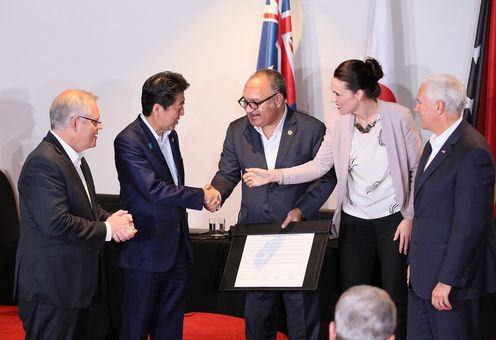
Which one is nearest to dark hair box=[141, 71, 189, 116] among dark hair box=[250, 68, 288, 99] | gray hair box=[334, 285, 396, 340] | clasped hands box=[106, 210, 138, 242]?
dark hair box=[250, 68, 288, 99]

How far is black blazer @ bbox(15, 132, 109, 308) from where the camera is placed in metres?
3.41

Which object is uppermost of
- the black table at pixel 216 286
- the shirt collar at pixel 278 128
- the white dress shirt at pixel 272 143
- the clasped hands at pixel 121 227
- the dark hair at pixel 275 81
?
the dark hair at pixel 275 81

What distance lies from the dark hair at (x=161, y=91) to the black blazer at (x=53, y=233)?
0.60 metres

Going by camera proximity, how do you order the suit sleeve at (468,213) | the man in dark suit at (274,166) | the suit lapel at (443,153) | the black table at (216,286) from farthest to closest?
the black table at (216,286), the man in dark suit at (274,166), the suit lapel at (443,153), the suit sleeve at (468,213)

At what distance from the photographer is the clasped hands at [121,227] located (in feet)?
11.9

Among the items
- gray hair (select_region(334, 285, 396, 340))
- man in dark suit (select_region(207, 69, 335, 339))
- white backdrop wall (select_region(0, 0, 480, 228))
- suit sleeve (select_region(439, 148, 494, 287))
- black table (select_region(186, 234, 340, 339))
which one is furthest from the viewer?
white backdrop wall (select_region(0, 0, 480, 228))

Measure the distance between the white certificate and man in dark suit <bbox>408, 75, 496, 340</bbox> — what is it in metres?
0.57

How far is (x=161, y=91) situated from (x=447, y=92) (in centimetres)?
140

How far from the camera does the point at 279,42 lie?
17.0 ft

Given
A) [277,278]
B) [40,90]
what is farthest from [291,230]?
[40,90]

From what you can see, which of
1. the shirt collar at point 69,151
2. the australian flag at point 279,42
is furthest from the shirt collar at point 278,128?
the shirt collar at point 69,151

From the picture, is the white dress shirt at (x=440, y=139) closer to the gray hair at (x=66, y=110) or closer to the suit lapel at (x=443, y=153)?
the suit lapel at (x=443, y=153)

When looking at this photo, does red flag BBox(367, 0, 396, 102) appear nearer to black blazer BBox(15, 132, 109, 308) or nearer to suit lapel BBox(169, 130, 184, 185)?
suit lapel BBox(169, 130, 184, 185)

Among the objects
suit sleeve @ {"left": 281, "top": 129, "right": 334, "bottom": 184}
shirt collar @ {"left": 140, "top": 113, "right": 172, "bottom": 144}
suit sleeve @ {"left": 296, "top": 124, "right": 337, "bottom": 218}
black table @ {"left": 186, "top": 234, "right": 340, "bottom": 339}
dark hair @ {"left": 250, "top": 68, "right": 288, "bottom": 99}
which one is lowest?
black table @ {"left": 186, "top": 234, "right": 340, "bottom": 339}
